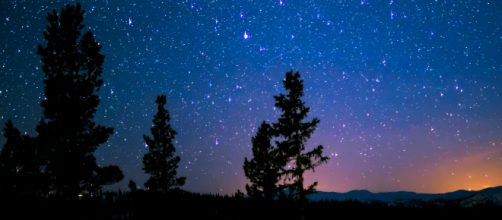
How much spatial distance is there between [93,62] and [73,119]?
12.5ft

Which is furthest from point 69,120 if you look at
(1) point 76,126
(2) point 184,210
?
(2) point 184,210

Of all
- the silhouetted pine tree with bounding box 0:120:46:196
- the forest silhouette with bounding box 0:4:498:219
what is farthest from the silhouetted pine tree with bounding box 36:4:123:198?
the silhouetted pine tree with bounding box 0:120:46:196

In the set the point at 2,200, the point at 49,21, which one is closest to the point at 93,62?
the point at 49,21

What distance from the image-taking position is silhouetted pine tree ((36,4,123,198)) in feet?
64.1

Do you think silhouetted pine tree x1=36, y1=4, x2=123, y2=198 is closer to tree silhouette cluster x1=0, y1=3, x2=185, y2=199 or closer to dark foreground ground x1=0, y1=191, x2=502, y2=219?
tree silhouette cluster x1=0, y1=3, x2=185, y2=199

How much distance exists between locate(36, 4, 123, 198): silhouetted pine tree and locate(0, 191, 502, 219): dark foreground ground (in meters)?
4.33

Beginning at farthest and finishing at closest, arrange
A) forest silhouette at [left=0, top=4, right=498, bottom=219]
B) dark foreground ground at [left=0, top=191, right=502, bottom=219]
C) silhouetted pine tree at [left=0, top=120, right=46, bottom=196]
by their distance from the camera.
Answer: silhouetted pine tree at [left=0, top=120, right=46, bottom=196]
forest silhouette at [left=0, top=4, right=498, bottom=219]
dark foreground ground at [left=0, top=191, right=502, bottom=219]

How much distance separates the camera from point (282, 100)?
891 inches

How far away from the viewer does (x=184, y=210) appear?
15.8 m

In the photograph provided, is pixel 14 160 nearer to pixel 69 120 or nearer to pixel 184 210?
pixel 69 120

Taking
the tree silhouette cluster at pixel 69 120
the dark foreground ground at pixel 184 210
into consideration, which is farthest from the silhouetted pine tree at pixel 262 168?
the tree silhouette cluster at pixel 69 120

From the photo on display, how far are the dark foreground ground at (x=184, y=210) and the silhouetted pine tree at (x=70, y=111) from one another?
433 centimetres

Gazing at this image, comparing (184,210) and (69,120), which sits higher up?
(69,120)

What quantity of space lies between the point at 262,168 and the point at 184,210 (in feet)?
46.6
